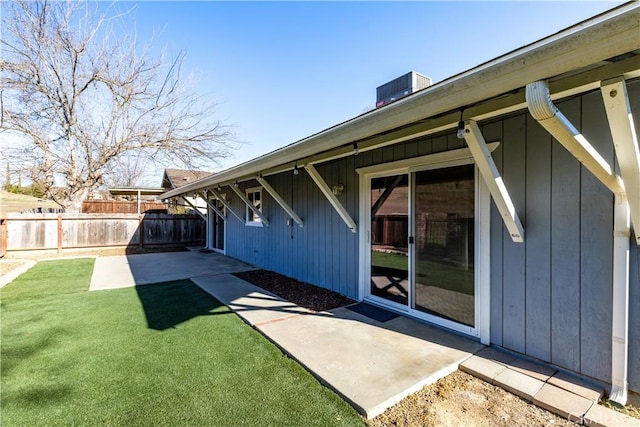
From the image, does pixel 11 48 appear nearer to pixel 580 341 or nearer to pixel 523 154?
pixel 523 154

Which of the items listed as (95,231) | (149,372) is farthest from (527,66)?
(95,231)

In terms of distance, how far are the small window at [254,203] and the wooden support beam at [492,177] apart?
5.79 meters

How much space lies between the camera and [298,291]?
529cm

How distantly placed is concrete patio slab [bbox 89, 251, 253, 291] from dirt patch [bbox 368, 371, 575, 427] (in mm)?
5553

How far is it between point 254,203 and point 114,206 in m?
12.2

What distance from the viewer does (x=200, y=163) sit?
14.4m

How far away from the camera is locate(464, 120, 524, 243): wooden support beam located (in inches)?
89.6

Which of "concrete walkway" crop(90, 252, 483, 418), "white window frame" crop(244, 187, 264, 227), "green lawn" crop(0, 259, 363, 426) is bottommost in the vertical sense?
"green lawn" crop(0, 259, 363, 426)

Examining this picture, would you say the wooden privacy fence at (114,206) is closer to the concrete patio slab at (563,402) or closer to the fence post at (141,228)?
the fence post at (141,228)

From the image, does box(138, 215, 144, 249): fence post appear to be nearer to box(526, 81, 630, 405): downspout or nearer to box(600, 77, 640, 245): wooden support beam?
box(526, 81, 630, 405): downspout

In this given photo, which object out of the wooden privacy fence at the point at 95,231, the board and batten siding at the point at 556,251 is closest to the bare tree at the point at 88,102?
the wooden privacy fence at the point at 95,231

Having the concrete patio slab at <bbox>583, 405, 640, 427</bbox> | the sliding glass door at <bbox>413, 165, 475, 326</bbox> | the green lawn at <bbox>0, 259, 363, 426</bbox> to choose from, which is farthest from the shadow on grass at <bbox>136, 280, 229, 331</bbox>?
the concrete patio slab at <bbox>583, 405, 640, 427</bbox>

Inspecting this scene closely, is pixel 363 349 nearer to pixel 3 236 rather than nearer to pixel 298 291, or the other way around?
pixel 298 291

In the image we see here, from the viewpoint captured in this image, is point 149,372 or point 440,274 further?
point 440,274
